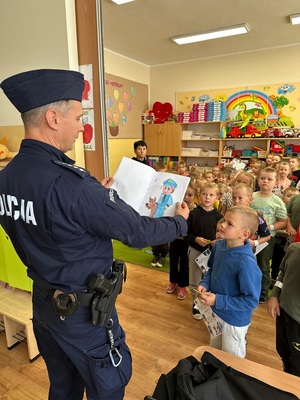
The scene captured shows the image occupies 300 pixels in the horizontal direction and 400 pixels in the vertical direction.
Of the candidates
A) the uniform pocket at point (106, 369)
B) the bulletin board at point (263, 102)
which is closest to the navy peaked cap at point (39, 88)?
the uniform pocket at point (106, 369)

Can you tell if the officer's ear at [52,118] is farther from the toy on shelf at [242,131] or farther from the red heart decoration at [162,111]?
the red heart decoration at [162,111]

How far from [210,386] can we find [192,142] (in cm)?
616

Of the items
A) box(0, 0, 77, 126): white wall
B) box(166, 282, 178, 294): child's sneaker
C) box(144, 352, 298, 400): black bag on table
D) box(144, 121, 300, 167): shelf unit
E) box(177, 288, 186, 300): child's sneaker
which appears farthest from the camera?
box(144, 121, 300, 167): shelf unit

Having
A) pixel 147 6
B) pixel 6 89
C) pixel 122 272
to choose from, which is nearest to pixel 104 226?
pixel 122 272

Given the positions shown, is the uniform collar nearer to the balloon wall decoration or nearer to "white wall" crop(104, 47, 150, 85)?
the balloon wall decoration

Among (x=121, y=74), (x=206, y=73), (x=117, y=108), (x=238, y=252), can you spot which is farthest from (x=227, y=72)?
(x=238, y=252)

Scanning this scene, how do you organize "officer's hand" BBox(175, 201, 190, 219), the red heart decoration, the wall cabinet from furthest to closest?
the red heart decoration < the wall cabinet < "officer's hand" BBox(175, 201, 190, 219)

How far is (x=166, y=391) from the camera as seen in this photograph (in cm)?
93

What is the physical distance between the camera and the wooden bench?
189cm

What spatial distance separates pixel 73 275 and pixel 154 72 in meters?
6.84

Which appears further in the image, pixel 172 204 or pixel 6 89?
pixel 172 204

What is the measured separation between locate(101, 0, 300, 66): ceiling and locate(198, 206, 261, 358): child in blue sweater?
348cm

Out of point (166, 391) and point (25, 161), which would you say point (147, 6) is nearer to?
point (25, 161)

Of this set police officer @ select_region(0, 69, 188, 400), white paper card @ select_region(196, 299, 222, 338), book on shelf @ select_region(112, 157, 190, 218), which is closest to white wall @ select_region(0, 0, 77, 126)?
book on shelf @ select_region(112, 157, 190, 218)
